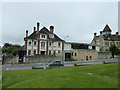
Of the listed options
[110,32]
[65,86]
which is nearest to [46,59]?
[65,86]

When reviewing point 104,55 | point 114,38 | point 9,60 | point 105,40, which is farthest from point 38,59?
point 114,38

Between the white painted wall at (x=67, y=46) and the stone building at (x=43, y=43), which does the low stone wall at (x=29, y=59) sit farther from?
the white painted wall at (x=67, y=46)

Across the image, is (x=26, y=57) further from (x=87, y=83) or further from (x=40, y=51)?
(x=87, y=83)

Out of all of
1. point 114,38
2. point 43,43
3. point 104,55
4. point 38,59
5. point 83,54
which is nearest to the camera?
point 38,59

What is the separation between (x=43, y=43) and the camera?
5025 cm

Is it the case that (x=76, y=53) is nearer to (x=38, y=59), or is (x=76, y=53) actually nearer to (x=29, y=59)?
(x=38, y=59)

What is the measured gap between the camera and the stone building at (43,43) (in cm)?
4812

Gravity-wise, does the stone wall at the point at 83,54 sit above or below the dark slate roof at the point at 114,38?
below

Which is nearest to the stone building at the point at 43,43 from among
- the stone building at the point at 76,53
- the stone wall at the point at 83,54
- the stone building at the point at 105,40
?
the stone building at the point at 76,53

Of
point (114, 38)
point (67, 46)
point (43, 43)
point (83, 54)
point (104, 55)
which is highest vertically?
point (114, 38)

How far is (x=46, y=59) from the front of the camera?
46.2 m

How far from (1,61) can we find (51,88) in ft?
114

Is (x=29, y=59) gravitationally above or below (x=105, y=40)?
below

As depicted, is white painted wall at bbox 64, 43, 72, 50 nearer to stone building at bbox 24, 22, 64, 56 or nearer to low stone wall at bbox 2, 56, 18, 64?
stone building at bbox 24, 22, 64, 56
